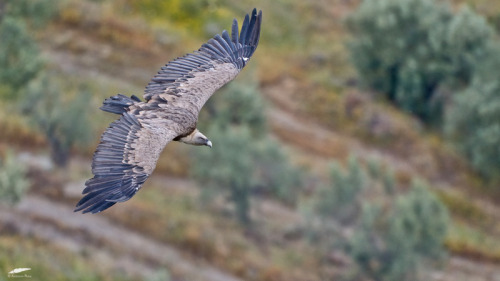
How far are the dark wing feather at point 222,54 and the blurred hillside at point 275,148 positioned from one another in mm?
15687

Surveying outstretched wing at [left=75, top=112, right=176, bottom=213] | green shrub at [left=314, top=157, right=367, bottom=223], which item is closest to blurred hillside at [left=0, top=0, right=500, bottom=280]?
green shrub at [left=314, top=157, right=367, bottom=223]

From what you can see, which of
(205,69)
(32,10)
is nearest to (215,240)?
(32,10)

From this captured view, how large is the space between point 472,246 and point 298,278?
46.8 feet

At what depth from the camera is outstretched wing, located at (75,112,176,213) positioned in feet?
66.7

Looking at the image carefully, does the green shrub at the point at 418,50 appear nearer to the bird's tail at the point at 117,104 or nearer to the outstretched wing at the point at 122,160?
the bird's tail at the point at 117,104

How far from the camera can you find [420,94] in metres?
64.9

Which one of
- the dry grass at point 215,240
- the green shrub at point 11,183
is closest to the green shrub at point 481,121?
the dry grass at point 215,240

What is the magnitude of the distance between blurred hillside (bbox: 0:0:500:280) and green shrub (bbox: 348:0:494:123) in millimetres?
161

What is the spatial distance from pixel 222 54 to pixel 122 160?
23.7 ft

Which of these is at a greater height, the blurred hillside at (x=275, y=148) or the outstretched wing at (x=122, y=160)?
the blurred hillside at (x=275, y=148)

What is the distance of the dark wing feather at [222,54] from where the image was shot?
86.2 ft

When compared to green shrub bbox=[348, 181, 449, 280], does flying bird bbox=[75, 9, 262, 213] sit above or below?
below

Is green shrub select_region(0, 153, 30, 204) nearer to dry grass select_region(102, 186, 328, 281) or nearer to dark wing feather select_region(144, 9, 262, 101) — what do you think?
dry grass select_region(102, 186, 328, 281)

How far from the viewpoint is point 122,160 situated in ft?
70.7
